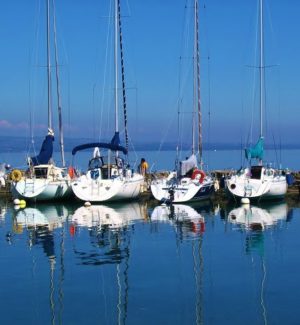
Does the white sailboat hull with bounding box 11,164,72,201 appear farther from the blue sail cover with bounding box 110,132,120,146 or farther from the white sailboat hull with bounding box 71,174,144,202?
the blue sail cover with bounding box 110,132,120,146

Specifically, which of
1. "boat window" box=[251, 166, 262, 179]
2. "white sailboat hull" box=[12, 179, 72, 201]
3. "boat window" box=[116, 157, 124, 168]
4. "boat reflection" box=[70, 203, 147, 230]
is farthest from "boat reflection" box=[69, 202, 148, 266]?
"boat window" box=[251, 166, 262, 179]

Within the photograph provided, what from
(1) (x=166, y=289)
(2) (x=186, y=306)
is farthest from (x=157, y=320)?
(1) (x=166, y=289)

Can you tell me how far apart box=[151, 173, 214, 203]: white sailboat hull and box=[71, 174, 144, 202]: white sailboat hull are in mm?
1657

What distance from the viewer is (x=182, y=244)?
22.3 m

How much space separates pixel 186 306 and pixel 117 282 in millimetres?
2869

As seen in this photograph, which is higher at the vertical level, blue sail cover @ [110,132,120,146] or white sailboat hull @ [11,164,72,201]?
blue sail cover @ [110,132,120,146]

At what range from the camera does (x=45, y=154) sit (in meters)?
38.2

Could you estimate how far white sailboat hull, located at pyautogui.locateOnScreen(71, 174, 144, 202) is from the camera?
3422 centimetres

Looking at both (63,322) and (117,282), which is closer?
(63,322)

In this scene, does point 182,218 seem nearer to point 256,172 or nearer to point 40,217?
point 40,217

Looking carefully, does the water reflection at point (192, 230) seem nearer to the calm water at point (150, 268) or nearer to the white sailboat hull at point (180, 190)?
the calm water at point (150, 268)

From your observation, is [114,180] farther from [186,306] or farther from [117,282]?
[186,306]

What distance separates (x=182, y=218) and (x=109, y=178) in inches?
320

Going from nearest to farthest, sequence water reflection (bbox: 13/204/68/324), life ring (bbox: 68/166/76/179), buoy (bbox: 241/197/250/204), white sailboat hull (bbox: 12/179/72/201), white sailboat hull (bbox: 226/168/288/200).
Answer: water reflection (bbox: 13/204/68/324) < buoy (bbox: 241/197/250/204) < white sailboat hull (bbox: 226/168/288/200) < white sailboat hull (bbox: 12/179/72/201) < life ring (bbox: 68/166/76/179)
